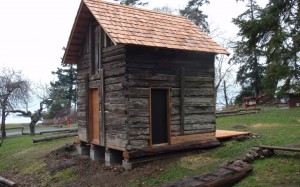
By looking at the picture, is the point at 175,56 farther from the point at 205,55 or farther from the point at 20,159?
the point at 20,159

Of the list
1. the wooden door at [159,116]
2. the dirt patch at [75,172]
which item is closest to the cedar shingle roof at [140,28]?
the wooden door at [159,116]

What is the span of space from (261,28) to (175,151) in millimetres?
5817

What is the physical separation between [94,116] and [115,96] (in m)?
2.62

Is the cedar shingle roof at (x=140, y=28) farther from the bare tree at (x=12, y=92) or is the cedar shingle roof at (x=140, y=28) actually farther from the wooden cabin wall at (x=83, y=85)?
the bare tree at (x=12, y=92)

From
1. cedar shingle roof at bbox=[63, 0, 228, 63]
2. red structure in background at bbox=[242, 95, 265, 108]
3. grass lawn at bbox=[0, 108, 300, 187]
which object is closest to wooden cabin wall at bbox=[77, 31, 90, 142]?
cedar shingle roof at bbox=[63, 0, 228, 63]

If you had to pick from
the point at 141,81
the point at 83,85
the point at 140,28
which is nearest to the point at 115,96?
the point at 141,81

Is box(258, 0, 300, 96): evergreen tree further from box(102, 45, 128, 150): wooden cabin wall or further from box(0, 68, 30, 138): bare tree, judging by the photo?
box(0, 68, 30, 138): bare tree

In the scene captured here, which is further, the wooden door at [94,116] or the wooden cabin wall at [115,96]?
the wooden door at [94,116]

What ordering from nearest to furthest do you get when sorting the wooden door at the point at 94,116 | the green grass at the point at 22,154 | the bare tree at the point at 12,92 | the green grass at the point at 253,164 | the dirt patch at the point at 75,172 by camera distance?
the green grass at the point at 253,164 < the dirt patch at the point at 75,172 < the wooden door at the point at 94,116 < the green grass at the point at 22,154 < the bare tree at the point at 12,92

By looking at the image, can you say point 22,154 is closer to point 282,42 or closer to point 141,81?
point 141,81

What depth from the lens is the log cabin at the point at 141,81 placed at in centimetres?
1273

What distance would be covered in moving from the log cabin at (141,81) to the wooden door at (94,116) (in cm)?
4

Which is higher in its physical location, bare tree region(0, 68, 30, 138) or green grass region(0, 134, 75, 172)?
bare tree region(0, 68, 30, 138)

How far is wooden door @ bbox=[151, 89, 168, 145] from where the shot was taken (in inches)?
526
